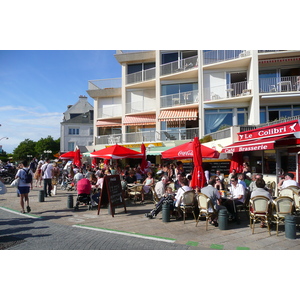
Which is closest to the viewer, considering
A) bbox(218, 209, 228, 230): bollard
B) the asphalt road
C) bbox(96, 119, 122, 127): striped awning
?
the asphalt road

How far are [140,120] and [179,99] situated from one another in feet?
15.7

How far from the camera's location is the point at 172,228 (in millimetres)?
6785

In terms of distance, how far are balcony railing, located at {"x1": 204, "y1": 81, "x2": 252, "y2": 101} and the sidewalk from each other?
14.6 metres

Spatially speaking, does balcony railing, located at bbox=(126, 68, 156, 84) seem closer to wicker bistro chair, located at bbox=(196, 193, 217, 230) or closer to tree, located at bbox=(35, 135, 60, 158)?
wicker bistro chair, located at bbox=(196, 193, 217, 230)

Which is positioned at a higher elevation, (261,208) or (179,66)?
(179,66)

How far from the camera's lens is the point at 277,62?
19.6 meters

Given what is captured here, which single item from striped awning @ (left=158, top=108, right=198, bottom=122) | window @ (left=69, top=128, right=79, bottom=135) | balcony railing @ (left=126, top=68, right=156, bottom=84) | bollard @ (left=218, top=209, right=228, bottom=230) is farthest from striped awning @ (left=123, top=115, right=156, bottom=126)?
window @ (left=69, top=128, right=79, bottom=135)

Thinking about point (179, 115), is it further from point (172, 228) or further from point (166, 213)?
point (172, 228)

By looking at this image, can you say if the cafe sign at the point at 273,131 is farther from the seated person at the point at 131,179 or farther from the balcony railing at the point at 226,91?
the balcony railing at the point at 226,91

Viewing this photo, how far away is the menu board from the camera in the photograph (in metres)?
8.21

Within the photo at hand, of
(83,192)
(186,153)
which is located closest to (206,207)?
(186,153)

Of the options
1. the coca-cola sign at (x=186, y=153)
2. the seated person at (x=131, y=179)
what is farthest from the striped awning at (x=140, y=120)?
the coca-cola sign at (x=186, y=153)
